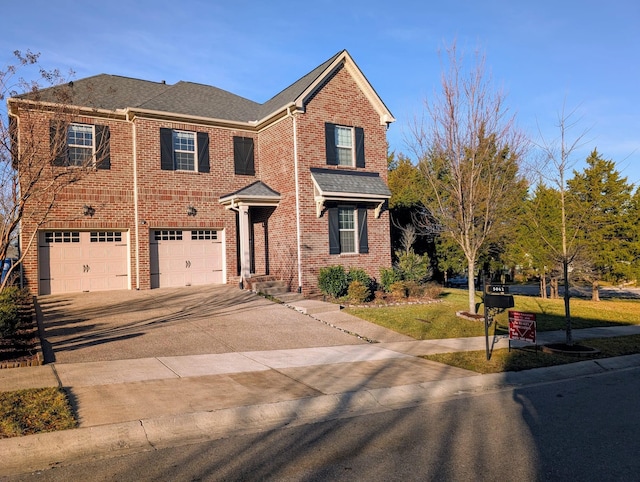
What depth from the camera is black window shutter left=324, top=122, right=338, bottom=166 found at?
765 inches

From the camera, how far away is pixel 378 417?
6762 millimetres

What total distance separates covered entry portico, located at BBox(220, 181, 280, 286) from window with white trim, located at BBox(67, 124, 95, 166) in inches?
201

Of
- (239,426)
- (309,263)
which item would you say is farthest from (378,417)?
(309,263)

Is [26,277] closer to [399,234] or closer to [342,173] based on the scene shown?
[342,173]

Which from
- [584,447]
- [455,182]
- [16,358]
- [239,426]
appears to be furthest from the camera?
[455,182]

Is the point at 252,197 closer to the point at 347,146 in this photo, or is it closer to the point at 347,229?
the point at 347,229

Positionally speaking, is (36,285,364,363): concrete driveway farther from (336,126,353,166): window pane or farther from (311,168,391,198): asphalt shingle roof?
(336,126,353,166): window pane

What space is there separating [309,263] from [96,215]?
781cm

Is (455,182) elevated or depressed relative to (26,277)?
elevated

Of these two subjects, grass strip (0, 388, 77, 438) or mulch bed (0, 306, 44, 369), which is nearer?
grass strip (0, 388, 77, 438)

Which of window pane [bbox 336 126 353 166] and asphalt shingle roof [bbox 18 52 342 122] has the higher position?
asphalt shingle roof [bbox 18 52 342 122]

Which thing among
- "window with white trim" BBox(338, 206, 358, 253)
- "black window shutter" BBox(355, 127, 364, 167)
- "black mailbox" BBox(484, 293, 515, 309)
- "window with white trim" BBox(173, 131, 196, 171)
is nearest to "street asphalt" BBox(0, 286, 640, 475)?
"black mailbox" BBox(484, 293, 515, 309)

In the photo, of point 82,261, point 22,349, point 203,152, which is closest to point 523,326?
point 22,349

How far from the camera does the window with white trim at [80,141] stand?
17.6 meters
